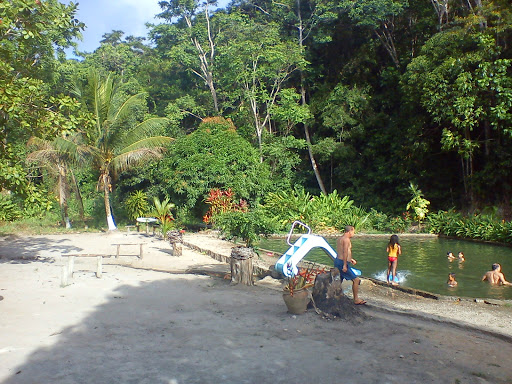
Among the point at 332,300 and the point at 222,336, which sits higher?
the point at 332,300

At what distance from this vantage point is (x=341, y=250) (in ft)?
27.6

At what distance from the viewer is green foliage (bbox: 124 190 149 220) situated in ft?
84.0

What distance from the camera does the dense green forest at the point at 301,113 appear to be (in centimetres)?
2148

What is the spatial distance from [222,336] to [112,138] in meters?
16.9

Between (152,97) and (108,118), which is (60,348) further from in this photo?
(152,97)

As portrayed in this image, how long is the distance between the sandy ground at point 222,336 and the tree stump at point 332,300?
0.19m

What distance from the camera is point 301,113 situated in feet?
95.5

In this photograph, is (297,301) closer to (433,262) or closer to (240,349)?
(240,349)

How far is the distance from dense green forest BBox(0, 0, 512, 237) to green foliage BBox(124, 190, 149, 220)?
9cm

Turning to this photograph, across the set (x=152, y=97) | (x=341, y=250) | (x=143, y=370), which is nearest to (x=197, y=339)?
(x=143, y=370)

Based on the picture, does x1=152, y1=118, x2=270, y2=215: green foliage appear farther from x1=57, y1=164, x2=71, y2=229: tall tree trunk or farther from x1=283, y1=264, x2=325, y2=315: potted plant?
x1=283, y1=264, x2=325, y2=315: potted plant

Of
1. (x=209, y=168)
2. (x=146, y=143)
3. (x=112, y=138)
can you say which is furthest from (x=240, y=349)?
(x=146, y=143)

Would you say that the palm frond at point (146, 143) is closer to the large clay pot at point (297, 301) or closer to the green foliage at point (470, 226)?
the green foliage at point (470, 226)

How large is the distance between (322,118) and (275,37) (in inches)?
223
